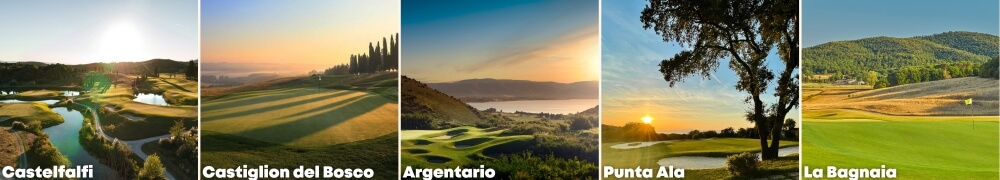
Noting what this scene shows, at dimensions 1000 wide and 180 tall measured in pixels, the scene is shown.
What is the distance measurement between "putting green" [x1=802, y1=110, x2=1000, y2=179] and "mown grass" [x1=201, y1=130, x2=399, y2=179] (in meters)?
4.32

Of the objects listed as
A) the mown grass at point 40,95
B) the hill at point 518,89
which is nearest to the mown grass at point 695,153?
the hill at point 518,89

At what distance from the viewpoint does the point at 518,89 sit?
24.1 feet

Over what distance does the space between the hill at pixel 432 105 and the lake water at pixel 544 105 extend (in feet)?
0.40

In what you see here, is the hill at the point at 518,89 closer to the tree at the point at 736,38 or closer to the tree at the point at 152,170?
the tree at the point at 736,38

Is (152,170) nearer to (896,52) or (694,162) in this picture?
(694,162)

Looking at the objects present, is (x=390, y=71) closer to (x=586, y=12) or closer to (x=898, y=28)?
(x=586, y=12)

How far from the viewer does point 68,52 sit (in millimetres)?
7363

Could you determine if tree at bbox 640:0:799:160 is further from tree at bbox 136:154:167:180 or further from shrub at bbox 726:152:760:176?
tree at bbox 136:154:167:180

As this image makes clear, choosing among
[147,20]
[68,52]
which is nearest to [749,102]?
[147,20]

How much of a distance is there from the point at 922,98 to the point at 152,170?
7.93m

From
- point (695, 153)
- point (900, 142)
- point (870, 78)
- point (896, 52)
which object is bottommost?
point (695, 153)

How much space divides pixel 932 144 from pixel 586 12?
12.6ft

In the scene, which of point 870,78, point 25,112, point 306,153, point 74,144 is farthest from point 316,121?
point 870,78

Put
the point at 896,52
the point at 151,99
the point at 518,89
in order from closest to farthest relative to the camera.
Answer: the point at 518,89, the point at 151,99, the point at 896,52
